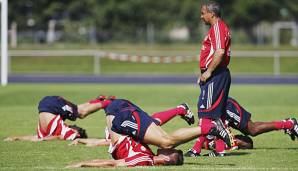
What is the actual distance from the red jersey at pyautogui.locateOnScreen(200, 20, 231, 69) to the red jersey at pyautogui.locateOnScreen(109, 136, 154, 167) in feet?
6.40

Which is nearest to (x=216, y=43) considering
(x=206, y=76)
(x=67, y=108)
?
(x=206, y=76)

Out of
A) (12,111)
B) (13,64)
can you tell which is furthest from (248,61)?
(12,111)

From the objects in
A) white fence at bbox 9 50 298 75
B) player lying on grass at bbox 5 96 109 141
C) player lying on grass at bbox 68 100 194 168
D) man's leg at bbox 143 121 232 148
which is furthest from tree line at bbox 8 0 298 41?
man's leg at bbox 143 121 232 148

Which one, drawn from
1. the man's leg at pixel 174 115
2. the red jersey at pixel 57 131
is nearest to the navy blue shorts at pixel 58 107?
the red jersey at pixel 57 131

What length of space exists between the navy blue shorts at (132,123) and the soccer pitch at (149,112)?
1.98 feet

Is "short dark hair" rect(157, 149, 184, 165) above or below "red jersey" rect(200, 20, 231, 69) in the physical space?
below

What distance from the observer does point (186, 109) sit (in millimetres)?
13258

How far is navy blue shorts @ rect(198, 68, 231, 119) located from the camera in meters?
12.5

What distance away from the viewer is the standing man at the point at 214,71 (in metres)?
12.5

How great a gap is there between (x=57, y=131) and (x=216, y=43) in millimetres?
3822

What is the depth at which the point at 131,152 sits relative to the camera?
36.8 ft

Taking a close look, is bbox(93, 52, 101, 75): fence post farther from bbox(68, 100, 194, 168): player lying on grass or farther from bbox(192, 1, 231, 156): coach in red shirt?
bbox(68, 100, 194, 168): player lying on grass

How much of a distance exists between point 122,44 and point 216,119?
150 feet

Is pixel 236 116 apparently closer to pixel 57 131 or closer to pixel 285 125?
pixel 285 125
